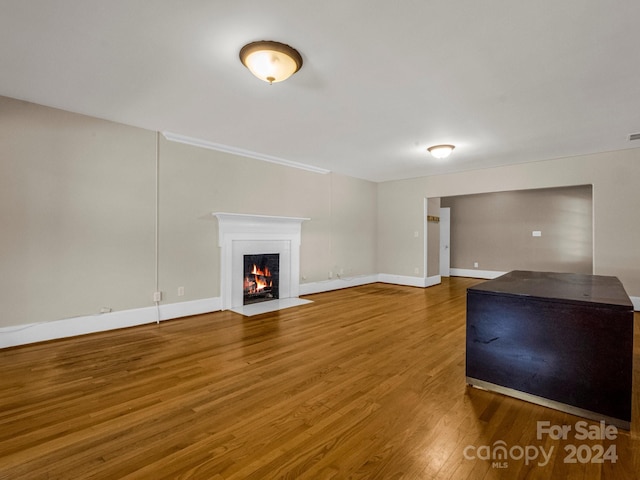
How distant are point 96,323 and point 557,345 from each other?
4.38m

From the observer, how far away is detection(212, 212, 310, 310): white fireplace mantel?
4.56 meters

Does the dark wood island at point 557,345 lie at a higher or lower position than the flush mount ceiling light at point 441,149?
lower

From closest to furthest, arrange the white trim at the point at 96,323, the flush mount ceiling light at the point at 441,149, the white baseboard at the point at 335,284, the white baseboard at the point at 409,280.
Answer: the white trim at the point at 96,323 → the flush mount ceiling light at the point at 441,149 → the white baseboard at the point at 335,284 → the white baseboard at the point at 409,280

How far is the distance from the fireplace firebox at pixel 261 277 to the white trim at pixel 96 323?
0.69m

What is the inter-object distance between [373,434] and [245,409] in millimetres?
819

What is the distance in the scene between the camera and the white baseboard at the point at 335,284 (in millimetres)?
5832

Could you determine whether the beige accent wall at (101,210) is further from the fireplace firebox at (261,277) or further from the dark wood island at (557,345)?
the dark wood island at (557,345)

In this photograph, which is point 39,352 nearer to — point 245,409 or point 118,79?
point 245,409

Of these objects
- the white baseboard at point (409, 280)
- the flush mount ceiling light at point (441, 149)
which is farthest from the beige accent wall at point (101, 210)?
the white baseboard at point (409, 280)

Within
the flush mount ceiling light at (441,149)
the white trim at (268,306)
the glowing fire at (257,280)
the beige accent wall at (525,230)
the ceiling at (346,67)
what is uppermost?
the ceiling at (346,67)

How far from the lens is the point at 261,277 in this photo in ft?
17.1

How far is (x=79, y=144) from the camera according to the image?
338 centimetres

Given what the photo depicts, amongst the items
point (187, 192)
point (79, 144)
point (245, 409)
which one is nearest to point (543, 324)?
point (245, 409)

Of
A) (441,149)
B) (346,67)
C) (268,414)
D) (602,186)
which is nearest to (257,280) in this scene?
(268,414)
